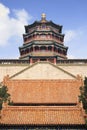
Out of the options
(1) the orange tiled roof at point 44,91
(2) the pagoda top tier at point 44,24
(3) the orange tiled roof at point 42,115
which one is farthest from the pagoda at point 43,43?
(3) the orange tiled roof at point 42,115

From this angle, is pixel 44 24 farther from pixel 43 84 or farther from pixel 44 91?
pixel 44 91

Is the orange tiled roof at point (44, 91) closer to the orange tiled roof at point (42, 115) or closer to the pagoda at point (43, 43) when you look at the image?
the orange tiled roof at point (42, 115)

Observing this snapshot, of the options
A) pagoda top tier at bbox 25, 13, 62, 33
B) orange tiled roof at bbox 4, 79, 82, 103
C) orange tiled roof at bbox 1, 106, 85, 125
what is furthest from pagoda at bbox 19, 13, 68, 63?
orange tiled roof at bbox 1, 106, 85, 125

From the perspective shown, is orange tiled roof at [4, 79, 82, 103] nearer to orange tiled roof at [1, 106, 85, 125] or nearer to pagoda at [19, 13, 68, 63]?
orange tiled roof at [1, 106, 85, 125]

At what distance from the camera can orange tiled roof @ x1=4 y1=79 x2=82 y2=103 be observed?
3547 cm

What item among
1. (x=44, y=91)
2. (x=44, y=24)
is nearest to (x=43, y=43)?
(x=44, y=24)

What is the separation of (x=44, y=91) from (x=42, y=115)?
1082 centimetres

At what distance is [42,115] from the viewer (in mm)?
26578

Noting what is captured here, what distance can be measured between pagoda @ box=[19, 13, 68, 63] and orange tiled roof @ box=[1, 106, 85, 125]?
24.5m

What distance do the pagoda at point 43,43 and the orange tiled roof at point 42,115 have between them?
24524mm

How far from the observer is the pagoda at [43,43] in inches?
2046

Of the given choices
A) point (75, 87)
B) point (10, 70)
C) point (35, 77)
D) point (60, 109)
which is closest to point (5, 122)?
point (60, 109)

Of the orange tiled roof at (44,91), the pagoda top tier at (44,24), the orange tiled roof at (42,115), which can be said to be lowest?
the orange tiled roof at (42,115)

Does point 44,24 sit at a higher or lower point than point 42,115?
higher
